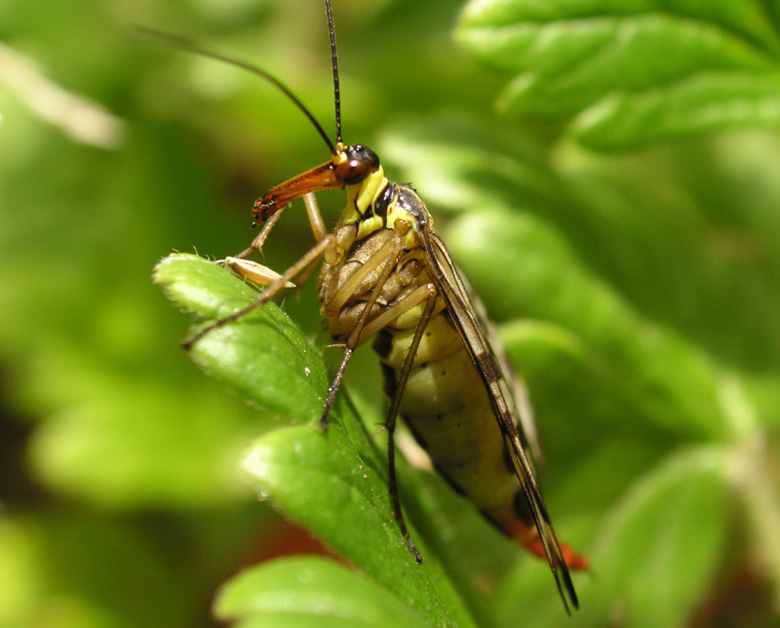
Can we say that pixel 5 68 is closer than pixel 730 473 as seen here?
No

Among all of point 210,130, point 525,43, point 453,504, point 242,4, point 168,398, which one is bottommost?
point 453,504

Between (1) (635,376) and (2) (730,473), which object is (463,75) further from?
(2) (730,473)

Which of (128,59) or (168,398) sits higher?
(128,59)

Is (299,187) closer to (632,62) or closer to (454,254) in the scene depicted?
(454,254)

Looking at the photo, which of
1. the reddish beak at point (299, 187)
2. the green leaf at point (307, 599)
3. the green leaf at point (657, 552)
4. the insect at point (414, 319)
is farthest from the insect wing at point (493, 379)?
the green leaf at point (307, 599)

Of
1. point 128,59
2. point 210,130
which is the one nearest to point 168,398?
point 210,130

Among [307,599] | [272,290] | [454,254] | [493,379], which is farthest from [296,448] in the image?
[454,254]
